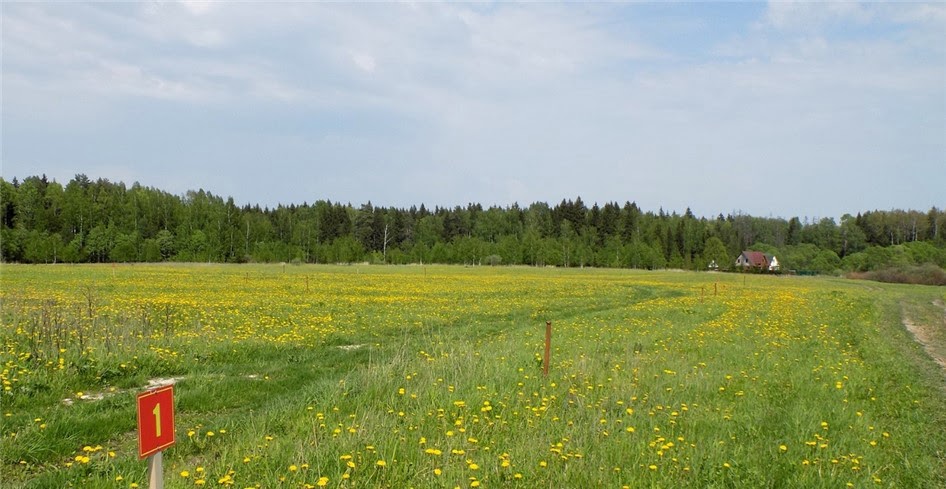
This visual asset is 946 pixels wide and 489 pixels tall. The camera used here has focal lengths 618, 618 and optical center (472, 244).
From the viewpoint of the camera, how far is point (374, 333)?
63.8 feet

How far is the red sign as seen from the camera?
4.05 m

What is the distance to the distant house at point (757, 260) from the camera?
14538cm

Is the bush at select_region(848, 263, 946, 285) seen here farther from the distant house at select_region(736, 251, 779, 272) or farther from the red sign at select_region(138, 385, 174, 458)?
the red sign at select_region(138, 385, 174, 458)

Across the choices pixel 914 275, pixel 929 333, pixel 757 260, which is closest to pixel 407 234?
pixel 757 260

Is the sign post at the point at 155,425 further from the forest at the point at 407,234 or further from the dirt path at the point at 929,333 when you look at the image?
the forest at the point at 407,234

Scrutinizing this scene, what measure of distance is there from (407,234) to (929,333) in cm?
13965

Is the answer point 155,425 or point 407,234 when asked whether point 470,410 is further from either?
point 407,234

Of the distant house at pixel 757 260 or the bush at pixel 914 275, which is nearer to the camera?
the bush at pixel 914 275

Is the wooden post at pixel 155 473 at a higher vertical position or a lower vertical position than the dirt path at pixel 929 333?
higher

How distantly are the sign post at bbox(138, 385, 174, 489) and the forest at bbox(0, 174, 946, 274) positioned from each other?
11905cm

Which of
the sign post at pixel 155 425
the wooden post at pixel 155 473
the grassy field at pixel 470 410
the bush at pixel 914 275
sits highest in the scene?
the sign post at pixel 155 425

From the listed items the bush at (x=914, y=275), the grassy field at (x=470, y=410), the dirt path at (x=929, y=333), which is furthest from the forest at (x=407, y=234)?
A: the grassy field at (x=470, y=410)

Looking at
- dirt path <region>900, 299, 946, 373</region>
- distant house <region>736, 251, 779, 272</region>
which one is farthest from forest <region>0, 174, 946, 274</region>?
dirt path <region>900, 299, 946, 373</region>

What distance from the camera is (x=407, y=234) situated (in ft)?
522
